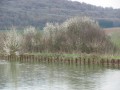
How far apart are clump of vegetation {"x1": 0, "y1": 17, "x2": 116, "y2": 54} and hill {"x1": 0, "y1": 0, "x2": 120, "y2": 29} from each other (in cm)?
6888

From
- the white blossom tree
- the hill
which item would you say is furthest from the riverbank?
the hill

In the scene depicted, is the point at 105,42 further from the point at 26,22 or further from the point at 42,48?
the point at 26,22

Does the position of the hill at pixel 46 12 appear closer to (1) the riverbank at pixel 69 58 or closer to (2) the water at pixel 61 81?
(1) the riverbank at pixel 69 58

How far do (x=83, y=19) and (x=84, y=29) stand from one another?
3.58 meters

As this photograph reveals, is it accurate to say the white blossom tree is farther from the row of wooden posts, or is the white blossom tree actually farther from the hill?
the hill

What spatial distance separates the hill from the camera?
5856 inches

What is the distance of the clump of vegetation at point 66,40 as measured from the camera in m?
59.9

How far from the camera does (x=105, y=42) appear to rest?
60.4 meters

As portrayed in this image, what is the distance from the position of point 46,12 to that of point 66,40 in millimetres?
107351

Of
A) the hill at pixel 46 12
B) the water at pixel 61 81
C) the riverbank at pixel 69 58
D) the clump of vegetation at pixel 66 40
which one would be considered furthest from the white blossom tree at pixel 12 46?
the hill at pixel 46 12

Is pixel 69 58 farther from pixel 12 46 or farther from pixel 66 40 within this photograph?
pixel 12 46

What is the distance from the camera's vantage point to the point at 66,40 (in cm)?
6312

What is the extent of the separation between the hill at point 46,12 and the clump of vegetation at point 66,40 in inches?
2712

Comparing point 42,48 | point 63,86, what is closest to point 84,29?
point 42,48
